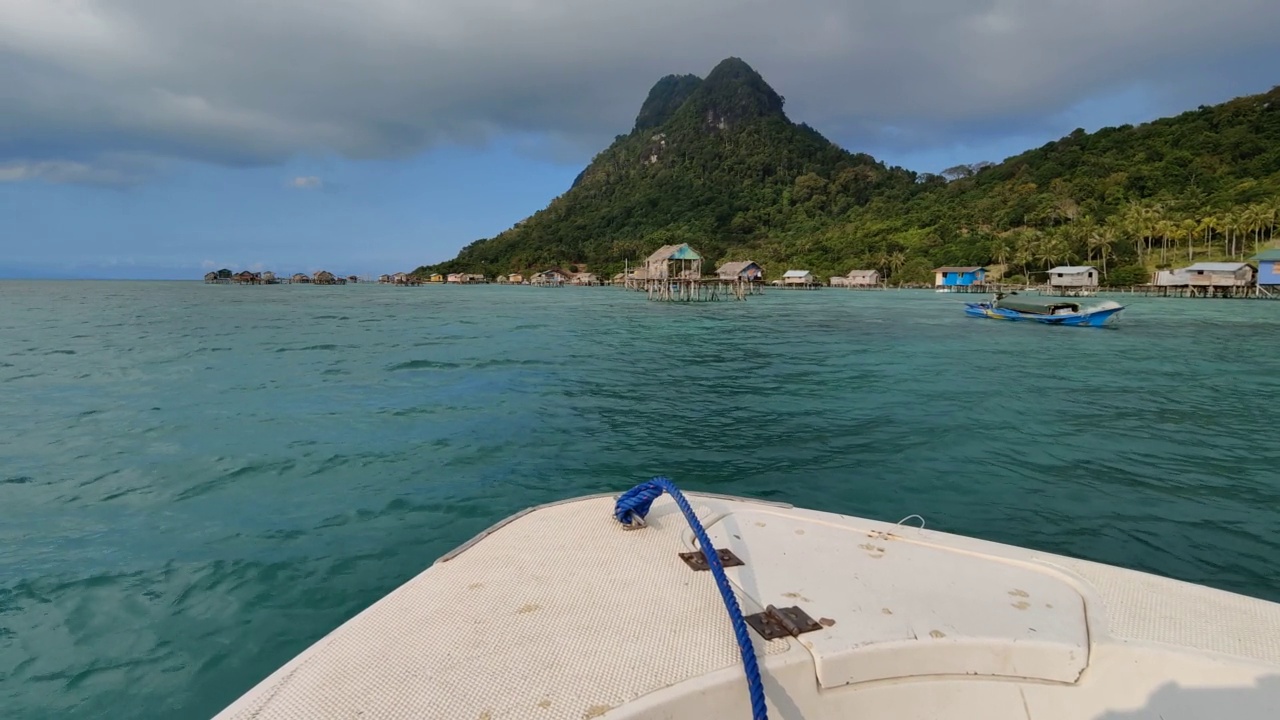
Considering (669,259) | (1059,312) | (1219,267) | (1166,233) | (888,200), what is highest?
(888,200)

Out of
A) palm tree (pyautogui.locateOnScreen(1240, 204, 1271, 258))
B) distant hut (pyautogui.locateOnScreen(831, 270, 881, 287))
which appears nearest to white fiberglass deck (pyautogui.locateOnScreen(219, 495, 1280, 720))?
palm tree (pyautogui.locateOnScreen(1240, 204, 1271, 258))

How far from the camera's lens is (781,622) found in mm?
2186

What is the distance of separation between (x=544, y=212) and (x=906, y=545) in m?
178

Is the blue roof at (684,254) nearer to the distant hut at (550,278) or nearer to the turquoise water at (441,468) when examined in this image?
the turquoise water at (441,468)

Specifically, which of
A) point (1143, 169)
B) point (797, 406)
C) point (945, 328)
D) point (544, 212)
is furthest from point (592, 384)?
point (544, 212)

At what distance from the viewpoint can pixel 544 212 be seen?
173250 mm

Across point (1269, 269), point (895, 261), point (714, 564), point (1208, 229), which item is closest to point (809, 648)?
point (714, 564)

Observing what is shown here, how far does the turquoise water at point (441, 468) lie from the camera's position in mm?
4102

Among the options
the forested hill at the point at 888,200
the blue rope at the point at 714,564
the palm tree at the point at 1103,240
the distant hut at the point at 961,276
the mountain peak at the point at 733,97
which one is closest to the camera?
the blue rope at the point at 714,564

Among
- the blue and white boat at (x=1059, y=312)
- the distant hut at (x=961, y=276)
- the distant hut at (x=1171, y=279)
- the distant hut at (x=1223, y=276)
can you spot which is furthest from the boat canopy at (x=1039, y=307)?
the distant hut at (x=961, y=276)

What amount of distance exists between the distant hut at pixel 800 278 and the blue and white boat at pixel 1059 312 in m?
63.6

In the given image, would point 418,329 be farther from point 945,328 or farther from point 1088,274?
point 1088,274

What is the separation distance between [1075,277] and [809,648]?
78454 millimetres

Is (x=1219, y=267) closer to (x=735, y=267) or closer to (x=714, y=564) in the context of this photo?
(x=735, y=267)
